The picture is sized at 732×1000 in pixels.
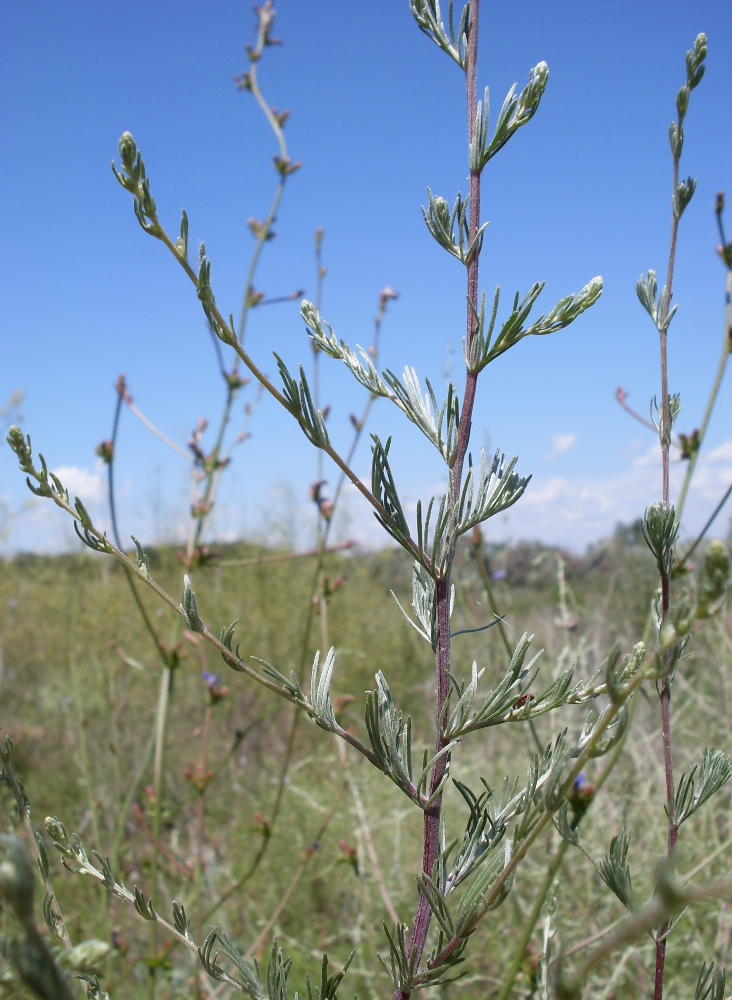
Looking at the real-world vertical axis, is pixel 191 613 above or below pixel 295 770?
above

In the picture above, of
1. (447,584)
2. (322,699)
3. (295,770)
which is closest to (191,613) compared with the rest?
(322,699)

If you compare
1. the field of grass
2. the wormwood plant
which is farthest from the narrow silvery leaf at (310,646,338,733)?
the field of grass

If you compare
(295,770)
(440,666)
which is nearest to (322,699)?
(440,666)

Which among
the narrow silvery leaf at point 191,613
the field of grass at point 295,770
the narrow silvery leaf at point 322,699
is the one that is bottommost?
the field of grass at point 295,770

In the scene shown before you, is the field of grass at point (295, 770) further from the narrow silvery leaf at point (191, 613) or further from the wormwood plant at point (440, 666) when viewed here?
the narrow silvery leaf at point (191, 613)

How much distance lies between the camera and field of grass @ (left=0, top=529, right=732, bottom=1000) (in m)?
1.84

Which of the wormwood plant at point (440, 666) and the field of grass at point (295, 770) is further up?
the wormwood plant at point (440, 666)

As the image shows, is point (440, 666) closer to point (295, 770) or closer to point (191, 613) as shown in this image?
point (191, 613)

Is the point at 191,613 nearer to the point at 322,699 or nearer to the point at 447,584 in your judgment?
the point at 322,699

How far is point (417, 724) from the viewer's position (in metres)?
5.14

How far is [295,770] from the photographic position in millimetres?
3244

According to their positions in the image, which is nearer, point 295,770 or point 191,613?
point 191,613

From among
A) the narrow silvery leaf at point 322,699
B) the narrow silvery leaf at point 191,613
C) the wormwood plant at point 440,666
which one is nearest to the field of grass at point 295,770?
the wormwood plant at point 440,666

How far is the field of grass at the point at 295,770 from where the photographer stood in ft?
6.04
